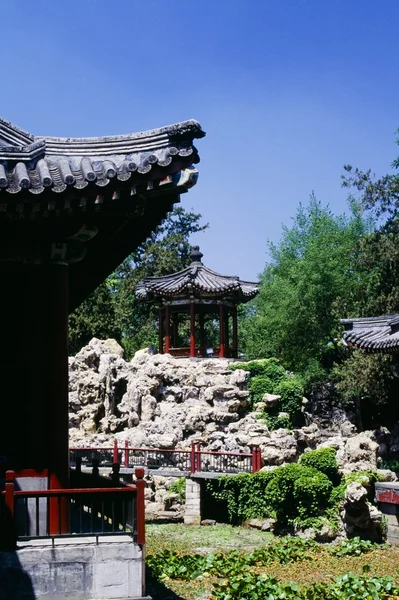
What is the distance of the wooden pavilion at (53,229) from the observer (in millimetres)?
7195

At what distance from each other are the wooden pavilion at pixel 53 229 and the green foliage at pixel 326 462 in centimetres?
1434

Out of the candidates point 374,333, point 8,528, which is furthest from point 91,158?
point 374,333

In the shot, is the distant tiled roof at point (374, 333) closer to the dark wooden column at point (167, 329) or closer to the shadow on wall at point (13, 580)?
the dark wooden column at point (167, 329)

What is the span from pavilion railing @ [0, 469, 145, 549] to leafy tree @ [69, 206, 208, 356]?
31786 mm

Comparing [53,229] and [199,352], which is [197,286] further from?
[53,229]

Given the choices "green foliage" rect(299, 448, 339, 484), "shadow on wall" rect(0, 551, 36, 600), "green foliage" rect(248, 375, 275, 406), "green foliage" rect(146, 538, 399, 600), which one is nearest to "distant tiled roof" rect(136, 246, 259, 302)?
"green foliage" rect(248, 375, 275, 406)

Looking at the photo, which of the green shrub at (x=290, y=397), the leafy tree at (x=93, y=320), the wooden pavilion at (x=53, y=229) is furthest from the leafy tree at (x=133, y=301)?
the wooden pavilion at (x=53, y=229)

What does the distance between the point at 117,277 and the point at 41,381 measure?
4278 cm

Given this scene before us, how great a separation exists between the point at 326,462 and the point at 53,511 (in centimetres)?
1507

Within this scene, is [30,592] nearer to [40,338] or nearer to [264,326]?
[40,338]

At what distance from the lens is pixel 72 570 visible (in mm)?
7430

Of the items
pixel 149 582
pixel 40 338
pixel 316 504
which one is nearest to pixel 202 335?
pixel 316 504

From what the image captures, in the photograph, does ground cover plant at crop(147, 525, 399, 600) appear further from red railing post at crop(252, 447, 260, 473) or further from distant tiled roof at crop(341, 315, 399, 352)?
distant tiled roof at crop(341, 315, 399, 352)

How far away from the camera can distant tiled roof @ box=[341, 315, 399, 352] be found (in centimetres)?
2030
